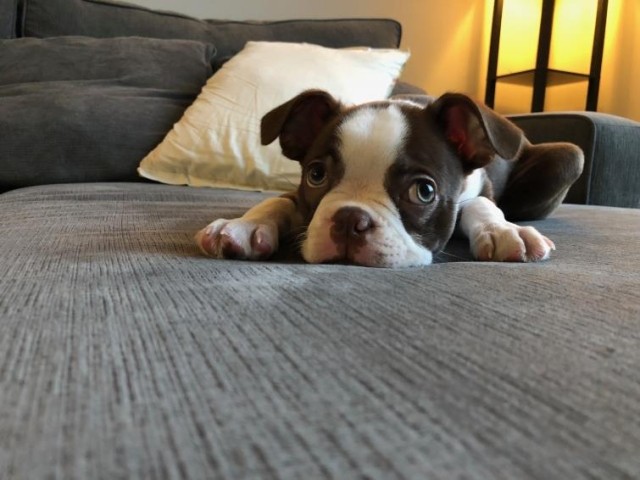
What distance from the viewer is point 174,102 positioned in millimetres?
2205

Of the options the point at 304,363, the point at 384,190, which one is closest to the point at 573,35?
the point at 384,190

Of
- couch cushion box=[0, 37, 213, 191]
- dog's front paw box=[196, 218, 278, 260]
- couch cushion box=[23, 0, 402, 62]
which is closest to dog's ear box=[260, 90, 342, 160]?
dog's front paw box=[196, 218, 278, 260]

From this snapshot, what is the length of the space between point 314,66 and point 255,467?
195 cm

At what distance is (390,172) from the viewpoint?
1097 mm

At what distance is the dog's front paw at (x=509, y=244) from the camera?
992 mm

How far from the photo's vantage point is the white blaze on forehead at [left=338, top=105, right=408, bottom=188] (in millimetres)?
1102

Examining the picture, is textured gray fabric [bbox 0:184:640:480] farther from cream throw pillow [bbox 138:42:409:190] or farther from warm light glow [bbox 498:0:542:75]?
warm light glow [bbox 498:0:542:75]

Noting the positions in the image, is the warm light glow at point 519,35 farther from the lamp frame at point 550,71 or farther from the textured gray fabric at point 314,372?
the textured gray fabric at point 314,372

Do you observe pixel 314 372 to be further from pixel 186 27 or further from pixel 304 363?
pixel 186 27

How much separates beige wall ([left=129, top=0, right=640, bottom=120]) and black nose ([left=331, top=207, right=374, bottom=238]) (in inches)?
94.8

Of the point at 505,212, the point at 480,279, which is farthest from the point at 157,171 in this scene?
the point at 480,279

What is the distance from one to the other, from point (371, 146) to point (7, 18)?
6.32ft

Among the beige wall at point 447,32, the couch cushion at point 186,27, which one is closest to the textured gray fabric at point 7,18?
the couch cushion at point 186,27

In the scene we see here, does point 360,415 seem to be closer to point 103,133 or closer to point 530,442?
point 530,442
